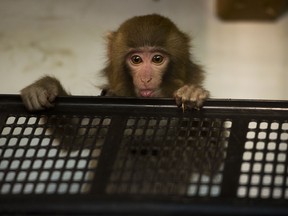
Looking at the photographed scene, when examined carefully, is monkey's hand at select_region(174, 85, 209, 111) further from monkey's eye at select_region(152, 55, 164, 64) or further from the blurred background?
the blurred background

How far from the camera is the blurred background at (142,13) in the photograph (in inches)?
120

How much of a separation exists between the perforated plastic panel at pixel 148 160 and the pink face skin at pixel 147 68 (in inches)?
21.6

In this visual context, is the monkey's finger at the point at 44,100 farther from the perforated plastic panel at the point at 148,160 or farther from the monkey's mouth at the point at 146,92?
the monkey's mouth at the point at 146,92

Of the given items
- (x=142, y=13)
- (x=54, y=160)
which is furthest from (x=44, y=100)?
(x=142, y=13)

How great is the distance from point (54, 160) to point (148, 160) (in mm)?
218

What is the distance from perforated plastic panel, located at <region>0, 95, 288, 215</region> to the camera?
130 cm

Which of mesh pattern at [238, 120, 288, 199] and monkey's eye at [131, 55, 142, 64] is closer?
mesh pattern at [238, 120, 288, 199]

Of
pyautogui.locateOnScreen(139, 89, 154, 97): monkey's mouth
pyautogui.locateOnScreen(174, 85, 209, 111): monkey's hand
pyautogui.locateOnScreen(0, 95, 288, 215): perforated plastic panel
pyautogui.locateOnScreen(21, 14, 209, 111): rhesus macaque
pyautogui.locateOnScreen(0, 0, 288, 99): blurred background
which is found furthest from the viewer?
pyautogui.locateOnScreen(0, 0, 288, 99): blurred background

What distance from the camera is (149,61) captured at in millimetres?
2295

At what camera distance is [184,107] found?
159 centimetres

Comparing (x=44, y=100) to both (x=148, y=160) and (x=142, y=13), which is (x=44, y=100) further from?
(x=142, y=13)

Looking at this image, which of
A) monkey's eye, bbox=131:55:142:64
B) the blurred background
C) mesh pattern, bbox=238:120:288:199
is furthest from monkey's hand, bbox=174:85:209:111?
the blurred background

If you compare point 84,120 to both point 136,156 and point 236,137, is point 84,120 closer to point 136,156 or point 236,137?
point 136,156

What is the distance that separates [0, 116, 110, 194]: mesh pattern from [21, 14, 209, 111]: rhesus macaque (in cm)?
60
